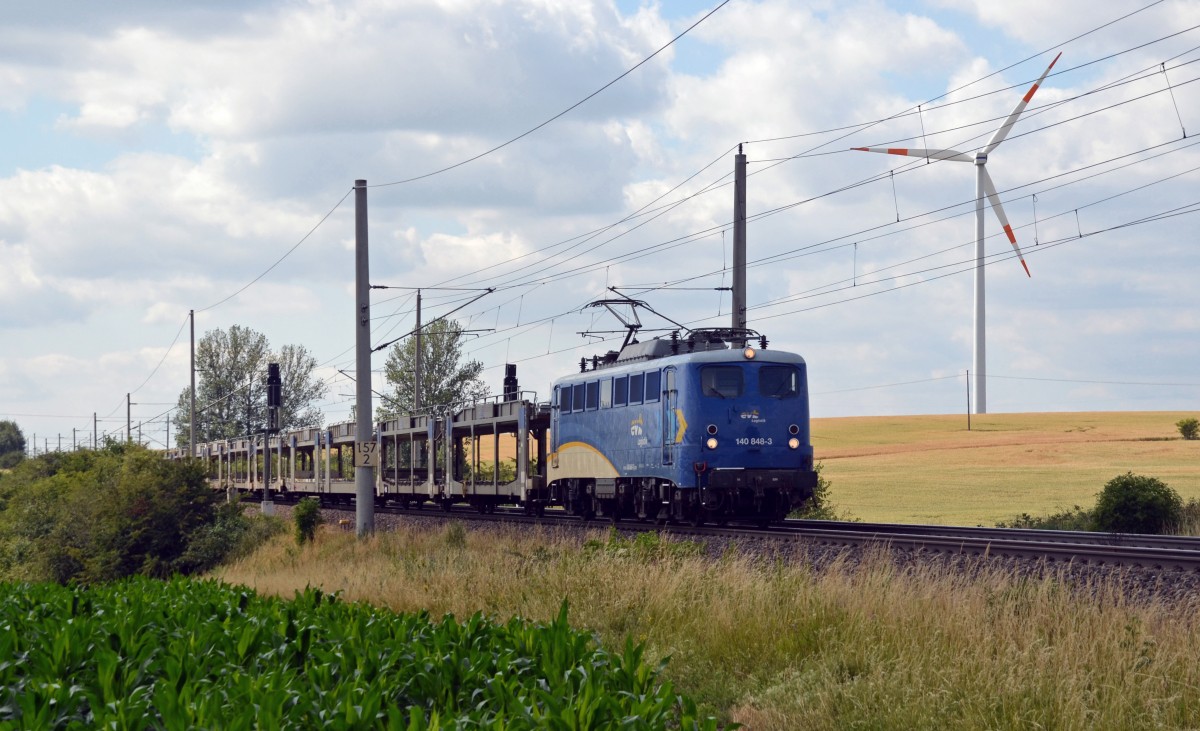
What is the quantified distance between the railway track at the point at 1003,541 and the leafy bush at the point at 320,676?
8471mm

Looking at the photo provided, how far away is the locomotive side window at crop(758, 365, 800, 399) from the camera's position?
85.9 ft

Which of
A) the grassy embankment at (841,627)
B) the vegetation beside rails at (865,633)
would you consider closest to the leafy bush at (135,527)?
the grassy embankment at (841,627)

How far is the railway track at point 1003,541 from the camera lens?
16344 millimetres

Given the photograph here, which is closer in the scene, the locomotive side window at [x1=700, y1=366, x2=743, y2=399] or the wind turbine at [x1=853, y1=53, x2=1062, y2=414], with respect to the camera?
the locomotive side window at [x1=700, y1=366, x2=743, y2=399]

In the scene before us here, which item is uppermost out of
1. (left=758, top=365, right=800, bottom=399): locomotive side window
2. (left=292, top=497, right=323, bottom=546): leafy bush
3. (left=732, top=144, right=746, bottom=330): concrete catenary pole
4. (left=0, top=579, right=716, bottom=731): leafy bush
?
(left=732, top=144, right=746, bottom=330): concrete catenary pole

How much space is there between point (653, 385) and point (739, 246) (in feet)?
14.8

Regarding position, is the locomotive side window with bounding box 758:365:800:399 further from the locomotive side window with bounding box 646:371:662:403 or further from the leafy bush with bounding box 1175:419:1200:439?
the leafy bush with bounding box 1175:419:1200:439

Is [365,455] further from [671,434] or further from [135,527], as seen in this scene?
[135,527]

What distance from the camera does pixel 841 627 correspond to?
11.5 meters

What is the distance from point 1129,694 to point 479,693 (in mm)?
4408

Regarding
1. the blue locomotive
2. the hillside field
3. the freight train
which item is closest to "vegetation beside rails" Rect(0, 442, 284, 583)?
the freight train

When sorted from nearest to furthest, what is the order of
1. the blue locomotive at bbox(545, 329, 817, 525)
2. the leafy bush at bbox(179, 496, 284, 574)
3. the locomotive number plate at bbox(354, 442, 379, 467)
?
the blue locomotive at bbox(545, 329, 817, 525) → the locomotive number plate at bbox(354, 442, 379, 467) → the leafy bush at bbox(179, 496, 284, 574)

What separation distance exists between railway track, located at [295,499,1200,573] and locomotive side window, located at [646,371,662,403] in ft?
8.72

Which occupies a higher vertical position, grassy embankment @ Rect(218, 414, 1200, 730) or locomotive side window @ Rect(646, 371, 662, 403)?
locomotive side window @ Rect(646, 371, 662, 403)
